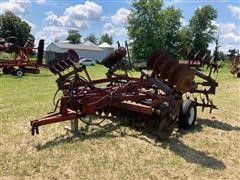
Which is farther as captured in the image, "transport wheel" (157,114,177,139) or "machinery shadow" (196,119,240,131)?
"machinery shadow" (196,119,240,131)

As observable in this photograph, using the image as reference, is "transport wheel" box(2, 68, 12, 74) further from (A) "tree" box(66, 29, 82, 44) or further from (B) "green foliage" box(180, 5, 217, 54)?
(A) "tree" box(66, 29, 82, 44)

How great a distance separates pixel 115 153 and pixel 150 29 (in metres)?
47.5

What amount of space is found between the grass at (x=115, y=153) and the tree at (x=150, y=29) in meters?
42.7

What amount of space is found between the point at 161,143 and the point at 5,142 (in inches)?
105

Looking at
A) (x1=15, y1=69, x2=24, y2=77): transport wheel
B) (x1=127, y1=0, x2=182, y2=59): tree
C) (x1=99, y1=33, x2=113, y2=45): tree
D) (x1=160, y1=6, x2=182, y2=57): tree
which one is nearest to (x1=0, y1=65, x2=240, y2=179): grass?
(x1=15, y1=69, x2=24, y2=77): transport wheel

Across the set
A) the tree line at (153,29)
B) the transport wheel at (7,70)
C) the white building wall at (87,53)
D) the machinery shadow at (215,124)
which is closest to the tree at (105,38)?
the white building wall at (87,53)

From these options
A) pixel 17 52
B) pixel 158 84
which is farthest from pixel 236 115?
pixel 17 52

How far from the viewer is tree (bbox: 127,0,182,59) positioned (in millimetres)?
50688

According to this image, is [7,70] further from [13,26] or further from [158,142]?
[13,26]

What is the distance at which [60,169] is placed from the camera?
5.01 metres

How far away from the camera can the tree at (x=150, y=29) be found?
50.7 m

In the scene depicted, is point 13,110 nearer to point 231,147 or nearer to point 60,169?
point 60,169

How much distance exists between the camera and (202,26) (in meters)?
67.6

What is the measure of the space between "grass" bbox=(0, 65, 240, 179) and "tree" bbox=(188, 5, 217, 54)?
195 feet
